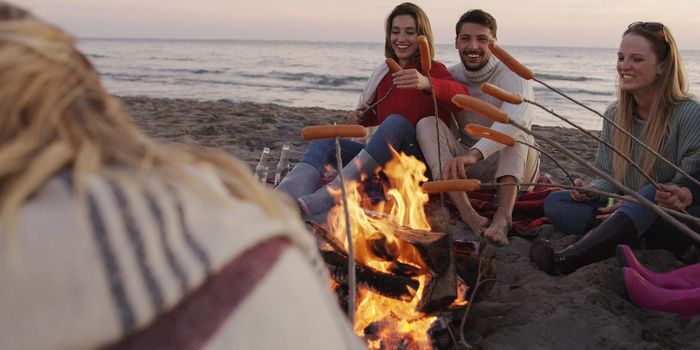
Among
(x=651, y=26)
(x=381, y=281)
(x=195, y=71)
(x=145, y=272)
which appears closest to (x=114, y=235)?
(x=145, y=272)

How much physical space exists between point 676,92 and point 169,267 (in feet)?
10.7

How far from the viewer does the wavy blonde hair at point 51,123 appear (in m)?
0.70

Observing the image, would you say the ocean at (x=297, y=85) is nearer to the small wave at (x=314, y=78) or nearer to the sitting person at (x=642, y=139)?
the small wave at (x=314, y=78)

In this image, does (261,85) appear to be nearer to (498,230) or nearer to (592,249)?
(498,230)

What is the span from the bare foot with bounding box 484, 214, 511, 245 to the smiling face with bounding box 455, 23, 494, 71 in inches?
39.3

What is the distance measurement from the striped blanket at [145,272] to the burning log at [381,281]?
1552 millimetres

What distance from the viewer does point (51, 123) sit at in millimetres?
734

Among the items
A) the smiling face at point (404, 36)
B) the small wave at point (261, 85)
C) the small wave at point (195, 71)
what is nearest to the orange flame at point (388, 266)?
the smiling face at point (404, 36)

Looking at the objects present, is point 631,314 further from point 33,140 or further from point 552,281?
point 33,140

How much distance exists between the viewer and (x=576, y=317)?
2.66 metres

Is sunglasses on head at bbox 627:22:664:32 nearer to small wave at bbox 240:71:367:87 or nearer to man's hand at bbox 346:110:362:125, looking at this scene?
man's hand at bbox 346:110:362:125

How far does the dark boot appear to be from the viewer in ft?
10.2

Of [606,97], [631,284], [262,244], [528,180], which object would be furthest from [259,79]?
[262,244]

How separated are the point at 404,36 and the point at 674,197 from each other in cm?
189
